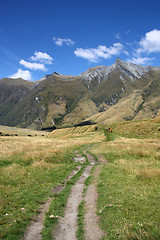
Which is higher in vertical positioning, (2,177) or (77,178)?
(2,177)

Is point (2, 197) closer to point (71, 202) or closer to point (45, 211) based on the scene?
point (45, 211)

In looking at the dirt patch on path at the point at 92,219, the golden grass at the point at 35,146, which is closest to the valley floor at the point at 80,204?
the dirt patch on path at the point at 92,219

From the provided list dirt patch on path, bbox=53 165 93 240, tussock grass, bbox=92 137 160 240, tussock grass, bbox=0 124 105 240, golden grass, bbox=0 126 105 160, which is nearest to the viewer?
tussock grass, bbox=92 137 160 240

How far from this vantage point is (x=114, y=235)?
770 cm

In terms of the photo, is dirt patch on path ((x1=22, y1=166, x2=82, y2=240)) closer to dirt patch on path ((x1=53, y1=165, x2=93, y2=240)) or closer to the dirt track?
the dirt track

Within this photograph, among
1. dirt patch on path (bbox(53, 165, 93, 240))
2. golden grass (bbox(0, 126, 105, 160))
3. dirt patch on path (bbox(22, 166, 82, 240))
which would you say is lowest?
dirt patch on path (bbox(53, 165, 93, 240))

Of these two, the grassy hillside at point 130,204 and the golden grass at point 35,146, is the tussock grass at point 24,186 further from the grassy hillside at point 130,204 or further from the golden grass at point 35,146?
the grassy hillside at point 130,204

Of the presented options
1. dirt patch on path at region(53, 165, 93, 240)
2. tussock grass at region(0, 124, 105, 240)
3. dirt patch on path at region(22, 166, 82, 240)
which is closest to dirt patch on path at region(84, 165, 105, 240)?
dirt patch on path at region(53, 165, 93, 240)

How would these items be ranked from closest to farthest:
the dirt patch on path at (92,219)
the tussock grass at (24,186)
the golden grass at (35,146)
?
the dirt patch on path at (92,219) → the tussock grass at (24,186) → the golden grass at (35,146)

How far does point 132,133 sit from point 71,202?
5420 cm

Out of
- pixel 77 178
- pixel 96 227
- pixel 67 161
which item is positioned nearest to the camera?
pixel 96 227

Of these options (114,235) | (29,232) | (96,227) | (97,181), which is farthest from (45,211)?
(97,181)

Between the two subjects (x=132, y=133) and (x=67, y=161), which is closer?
(x=67, y=161)

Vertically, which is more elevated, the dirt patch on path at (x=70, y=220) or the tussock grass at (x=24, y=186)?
the tussock grass at (x=24, y=186)
